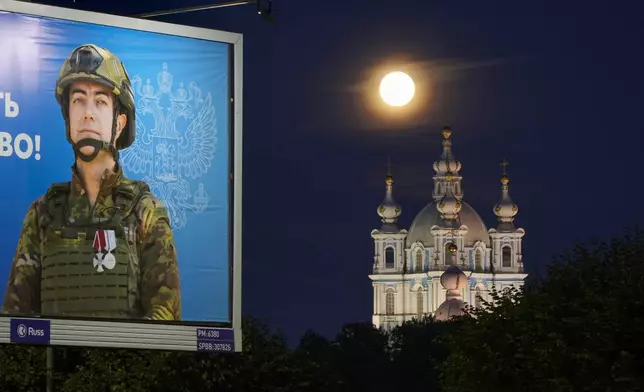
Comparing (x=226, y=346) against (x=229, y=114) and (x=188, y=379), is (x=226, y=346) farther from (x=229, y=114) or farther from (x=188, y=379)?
(x=188, y=379)

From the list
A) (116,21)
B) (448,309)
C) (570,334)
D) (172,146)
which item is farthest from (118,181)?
(448,309)

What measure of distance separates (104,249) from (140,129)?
4.13 feet

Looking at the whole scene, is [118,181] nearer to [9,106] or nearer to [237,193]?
[237,193]

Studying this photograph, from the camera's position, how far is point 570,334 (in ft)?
126

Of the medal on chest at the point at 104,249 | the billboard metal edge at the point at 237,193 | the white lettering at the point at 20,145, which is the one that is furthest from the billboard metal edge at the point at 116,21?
the medal on chest at the point at 104,249

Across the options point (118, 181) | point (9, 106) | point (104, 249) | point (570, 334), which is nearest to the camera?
point (9, 106)

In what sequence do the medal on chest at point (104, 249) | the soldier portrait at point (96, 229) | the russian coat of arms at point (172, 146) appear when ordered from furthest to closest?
the russian coat of arms at point (172, 146), the medal on chest at point (104, 249), the soldier portrait at point (96, 229)

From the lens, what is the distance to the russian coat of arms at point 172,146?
2002 centimetres

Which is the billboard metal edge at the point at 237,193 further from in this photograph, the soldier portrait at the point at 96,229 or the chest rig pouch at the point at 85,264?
the chest rig pouch at the point at 85,264

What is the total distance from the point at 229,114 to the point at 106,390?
2104cm

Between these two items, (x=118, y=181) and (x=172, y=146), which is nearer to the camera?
(x=118, y=181)

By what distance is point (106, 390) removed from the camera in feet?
133

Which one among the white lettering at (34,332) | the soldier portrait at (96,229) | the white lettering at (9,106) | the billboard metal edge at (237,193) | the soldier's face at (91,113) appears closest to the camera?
the white lettering at (34,332)

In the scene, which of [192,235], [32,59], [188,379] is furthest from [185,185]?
[188,379]
